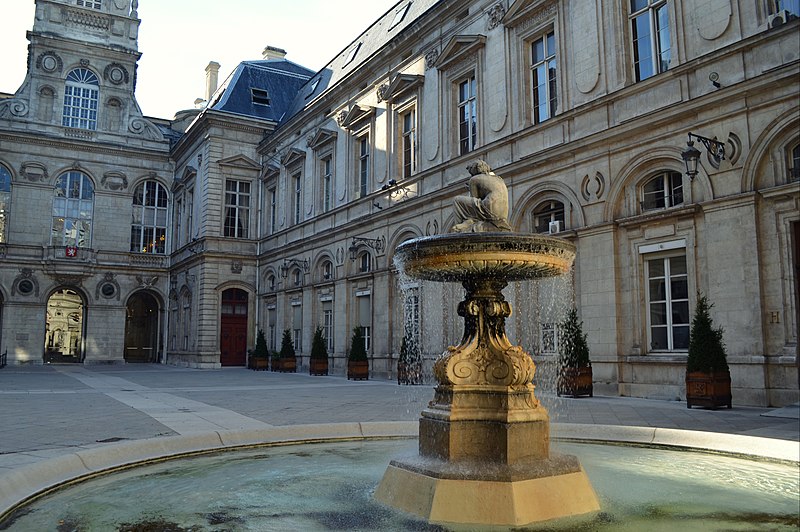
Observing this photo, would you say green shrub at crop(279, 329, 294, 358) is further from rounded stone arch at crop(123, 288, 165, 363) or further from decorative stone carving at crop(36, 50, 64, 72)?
decorative stone carving at crop(36, 50, 64, 72)

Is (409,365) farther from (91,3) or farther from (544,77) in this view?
(91,3)

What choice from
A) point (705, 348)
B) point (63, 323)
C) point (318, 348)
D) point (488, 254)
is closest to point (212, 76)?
point (63, 323)

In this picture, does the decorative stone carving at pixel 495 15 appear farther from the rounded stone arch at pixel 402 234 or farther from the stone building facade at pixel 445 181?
the rounded stone arch at pixel 402 234

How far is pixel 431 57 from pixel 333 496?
60.7 ft

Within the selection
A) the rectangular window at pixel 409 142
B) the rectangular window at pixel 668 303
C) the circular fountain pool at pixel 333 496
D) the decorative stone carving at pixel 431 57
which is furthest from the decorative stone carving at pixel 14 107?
the circular fountain pool at pixel 333 496

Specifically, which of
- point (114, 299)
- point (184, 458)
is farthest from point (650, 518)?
point (114, 299)

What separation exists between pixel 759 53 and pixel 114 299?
→ 3592 cm

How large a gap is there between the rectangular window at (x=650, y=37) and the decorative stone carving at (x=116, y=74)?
110 feet

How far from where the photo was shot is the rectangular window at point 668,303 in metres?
13.5

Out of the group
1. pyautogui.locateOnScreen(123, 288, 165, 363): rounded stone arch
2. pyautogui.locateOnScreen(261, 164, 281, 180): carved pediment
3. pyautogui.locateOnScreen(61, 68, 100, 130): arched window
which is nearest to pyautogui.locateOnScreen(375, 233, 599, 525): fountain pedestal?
pyautogui.locateOnScreen(261, 164, 281, 180): carved pediment

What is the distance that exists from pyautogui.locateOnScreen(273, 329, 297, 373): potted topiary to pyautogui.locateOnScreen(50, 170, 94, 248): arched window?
17.2 meters

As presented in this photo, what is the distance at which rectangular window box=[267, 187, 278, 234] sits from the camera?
33.6 m

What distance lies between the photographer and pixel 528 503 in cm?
492

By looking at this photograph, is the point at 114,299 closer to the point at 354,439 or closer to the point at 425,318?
the point at 425,318
